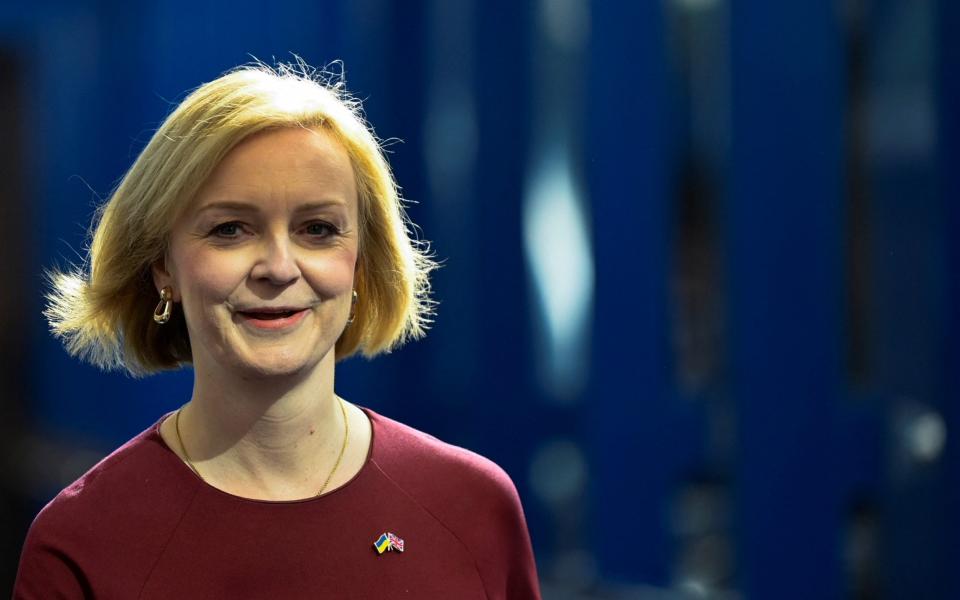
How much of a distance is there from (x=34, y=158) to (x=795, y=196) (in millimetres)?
4640

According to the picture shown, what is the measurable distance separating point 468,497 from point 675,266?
92.0 inches

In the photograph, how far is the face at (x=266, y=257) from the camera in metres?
1.37

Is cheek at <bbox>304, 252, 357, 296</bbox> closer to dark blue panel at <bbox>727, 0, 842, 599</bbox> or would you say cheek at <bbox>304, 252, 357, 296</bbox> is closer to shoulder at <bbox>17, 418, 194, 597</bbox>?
shoulder at <bbox>17, 418, 194, 597</bbox>

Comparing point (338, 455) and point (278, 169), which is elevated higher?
point (278, 169)

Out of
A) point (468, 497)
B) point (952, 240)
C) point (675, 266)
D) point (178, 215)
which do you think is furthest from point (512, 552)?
point (675, 266)

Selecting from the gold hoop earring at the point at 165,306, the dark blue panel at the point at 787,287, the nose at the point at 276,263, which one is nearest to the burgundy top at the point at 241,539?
the gold hoop earring at the point at 165,306

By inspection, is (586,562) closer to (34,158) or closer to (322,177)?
(322,177)

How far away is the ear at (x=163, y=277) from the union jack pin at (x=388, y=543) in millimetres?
365

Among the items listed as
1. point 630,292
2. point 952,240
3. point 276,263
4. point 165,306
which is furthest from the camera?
point 630,292

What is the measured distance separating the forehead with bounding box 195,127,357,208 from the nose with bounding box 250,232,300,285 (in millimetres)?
51

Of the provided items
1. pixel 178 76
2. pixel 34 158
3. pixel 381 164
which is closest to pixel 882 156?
pixel 381 164

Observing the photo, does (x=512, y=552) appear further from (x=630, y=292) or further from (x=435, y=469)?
(x=630, y=292)

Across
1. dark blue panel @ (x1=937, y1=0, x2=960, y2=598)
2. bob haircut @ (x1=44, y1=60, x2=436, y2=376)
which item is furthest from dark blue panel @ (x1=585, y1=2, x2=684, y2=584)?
bob haircut @ (x1=44, y1=60, x2=436, y2=376)

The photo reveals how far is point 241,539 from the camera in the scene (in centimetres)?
138
